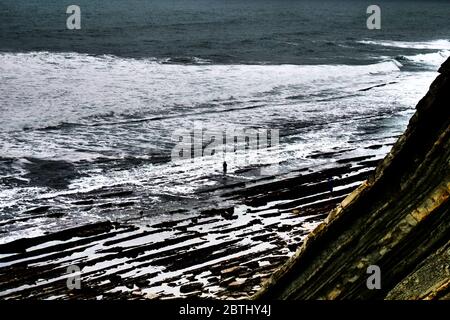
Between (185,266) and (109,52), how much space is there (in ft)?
142

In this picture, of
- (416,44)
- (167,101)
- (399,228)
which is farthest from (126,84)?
(416,44)

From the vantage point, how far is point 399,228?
3266mm

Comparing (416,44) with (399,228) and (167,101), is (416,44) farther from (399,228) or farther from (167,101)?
(399,228)

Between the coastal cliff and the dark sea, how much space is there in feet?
36.6

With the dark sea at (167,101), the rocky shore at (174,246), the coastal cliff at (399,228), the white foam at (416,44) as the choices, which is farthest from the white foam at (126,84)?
the coastal cliff at (399,228)

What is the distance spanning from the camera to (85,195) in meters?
16.2

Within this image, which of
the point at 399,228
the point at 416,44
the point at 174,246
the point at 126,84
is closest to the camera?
the point at 399,228

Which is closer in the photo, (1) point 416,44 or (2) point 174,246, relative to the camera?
(2) point 174,246

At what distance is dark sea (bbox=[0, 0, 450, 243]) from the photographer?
17.6 metres

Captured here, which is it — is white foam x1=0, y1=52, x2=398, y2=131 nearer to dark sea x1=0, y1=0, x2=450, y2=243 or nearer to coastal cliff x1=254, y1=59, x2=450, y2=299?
dark sea x1=0, y1=0, x2=450, y2=243

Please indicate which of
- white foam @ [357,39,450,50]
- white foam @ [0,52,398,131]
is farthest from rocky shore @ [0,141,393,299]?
white foam @ [357,39,450,50]

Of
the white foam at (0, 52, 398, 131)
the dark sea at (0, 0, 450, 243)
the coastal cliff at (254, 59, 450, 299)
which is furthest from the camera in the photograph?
the white foam at (0, 52, 398, 131)

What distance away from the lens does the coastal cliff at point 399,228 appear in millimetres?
3068

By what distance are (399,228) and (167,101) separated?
27865 mm
